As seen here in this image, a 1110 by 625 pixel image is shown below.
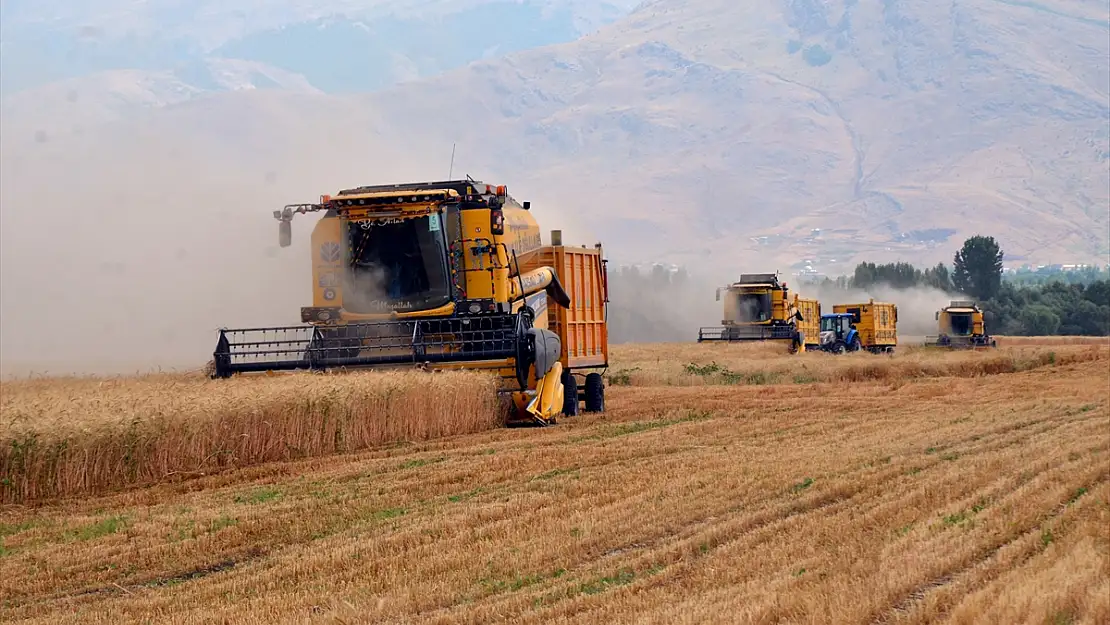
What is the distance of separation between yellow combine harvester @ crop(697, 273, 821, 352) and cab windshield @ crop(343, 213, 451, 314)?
1553 inches

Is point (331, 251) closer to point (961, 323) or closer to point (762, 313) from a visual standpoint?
point (762, 313)

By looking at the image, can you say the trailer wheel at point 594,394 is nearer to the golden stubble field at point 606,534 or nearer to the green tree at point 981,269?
the golden stubble field at point 606,534

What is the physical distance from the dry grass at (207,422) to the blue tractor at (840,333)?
4776 centimetres

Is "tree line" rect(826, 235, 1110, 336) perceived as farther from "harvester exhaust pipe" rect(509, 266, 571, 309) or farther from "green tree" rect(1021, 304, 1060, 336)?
"harvester exhaust pipe" rect(509, 266, 571, 309)

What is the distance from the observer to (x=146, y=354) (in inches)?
1288

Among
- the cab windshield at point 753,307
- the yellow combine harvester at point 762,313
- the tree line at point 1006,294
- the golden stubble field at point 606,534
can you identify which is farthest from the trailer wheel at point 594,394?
the tree line at point 1006,294

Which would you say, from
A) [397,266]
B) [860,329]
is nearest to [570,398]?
[397,266]

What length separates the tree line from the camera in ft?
363

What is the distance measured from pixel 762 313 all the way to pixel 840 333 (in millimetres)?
9803

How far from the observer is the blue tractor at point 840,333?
65.9 m

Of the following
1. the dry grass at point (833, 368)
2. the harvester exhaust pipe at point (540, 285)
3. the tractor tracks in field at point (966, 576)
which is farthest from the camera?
the dry grass at point (833, 368)

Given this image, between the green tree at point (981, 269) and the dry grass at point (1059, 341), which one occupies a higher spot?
the green tree at point (981, 269)

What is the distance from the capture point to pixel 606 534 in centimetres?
1045

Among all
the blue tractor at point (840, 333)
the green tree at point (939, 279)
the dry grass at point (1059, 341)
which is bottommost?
the dry grass at point (1059, 341)
